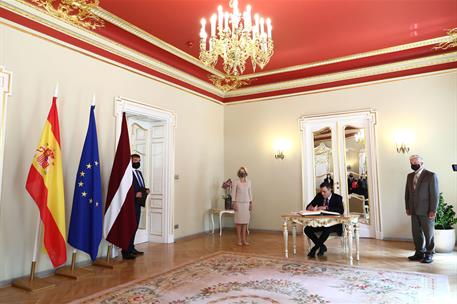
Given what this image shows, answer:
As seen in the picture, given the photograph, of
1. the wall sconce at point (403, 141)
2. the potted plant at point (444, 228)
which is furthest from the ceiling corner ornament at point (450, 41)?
the potted plant at point (444, 228)

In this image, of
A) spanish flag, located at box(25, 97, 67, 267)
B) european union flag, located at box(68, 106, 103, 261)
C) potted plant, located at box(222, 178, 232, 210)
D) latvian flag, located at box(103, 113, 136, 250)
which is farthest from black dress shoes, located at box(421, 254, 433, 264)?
spanish flag, located at box(25, 97, 67, 267)

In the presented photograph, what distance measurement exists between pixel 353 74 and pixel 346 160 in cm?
184

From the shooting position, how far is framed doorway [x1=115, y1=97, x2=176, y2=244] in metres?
6.59

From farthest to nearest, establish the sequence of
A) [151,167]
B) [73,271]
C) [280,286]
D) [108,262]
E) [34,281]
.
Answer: [151,167] < [108,262] < [73,271] < [34,281] < [280,286]

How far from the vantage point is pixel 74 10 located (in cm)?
476

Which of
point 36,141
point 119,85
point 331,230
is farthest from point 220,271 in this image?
point 119,85

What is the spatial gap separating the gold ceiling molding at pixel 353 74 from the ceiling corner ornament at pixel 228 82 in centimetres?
22

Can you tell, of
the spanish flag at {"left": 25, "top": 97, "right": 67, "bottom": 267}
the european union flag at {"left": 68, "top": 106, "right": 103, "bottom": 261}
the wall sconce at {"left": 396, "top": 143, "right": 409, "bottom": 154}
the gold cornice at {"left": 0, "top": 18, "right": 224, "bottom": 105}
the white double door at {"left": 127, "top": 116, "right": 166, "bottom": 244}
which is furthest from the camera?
the white double door at {"left": 127, "top": 116, "right": 166, "bottom": 244}

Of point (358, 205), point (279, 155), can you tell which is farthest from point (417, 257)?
point (279, 155)

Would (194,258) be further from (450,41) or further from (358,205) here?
(450,41)

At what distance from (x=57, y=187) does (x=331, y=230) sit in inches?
157

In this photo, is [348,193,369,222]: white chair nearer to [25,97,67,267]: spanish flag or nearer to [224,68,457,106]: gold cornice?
[224,68,457,106]: gold cornice

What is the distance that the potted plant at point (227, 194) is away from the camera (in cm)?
779

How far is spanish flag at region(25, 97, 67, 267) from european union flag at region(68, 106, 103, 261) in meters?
0.25
